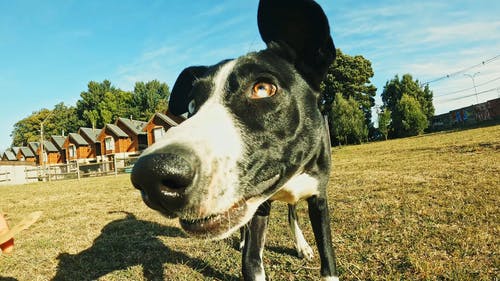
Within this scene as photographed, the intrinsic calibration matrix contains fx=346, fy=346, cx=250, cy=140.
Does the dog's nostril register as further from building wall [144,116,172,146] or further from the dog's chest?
building wall [144,116,172,146]

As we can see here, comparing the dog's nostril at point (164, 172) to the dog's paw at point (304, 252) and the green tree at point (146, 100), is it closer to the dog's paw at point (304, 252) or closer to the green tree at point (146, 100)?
the dog's paw at point (304, 252)

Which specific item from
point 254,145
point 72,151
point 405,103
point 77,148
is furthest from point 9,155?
point 254,145

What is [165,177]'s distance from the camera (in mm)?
1379

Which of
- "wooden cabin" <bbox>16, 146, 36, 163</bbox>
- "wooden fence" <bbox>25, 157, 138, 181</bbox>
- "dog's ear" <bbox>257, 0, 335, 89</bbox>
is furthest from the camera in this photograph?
"wooden cabin" <bbox>16, 146, 36, 163</bbox>

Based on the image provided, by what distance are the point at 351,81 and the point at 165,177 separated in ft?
167

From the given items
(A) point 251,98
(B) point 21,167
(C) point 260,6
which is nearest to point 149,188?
(A) point 251,98

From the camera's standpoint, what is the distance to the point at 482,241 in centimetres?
342

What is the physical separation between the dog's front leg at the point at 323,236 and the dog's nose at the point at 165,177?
5.84 ft

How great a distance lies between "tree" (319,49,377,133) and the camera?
159 ft

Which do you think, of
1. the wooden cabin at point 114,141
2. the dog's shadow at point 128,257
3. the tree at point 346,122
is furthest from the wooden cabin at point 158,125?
the dog's shadow at point 128,257

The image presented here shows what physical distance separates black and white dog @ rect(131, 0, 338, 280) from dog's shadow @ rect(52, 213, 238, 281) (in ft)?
4.02

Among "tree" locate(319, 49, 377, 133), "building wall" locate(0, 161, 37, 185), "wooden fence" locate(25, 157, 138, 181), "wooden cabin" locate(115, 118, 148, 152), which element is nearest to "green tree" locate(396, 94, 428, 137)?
"tree" locate(319, 49, 377, 133)

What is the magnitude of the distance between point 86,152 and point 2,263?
58.4 m

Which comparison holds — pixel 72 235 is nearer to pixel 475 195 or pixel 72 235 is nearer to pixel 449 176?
pixel 475 195
